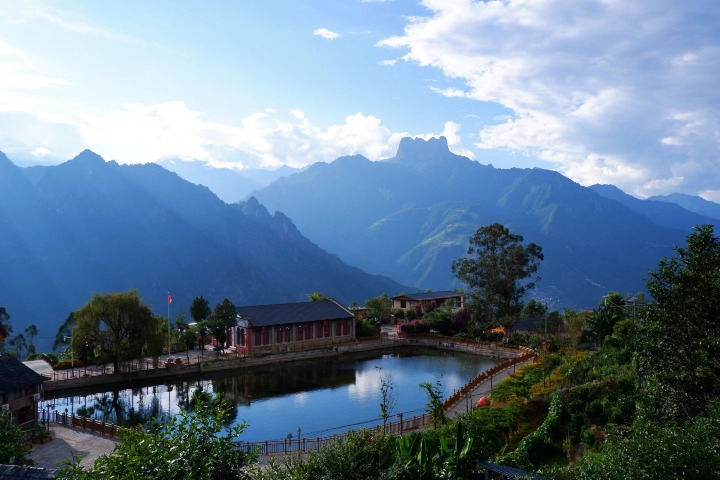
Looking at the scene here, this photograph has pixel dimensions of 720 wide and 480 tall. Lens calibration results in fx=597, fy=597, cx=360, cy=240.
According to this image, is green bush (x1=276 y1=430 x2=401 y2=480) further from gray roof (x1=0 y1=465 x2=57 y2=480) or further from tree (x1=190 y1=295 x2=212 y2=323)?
tree (x1=190 y1=295 x2=212 y2=323)

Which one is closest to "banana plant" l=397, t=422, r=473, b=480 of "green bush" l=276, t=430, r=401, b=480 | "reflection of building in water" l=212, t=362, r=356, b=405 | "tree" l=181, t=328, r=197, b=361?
"green bush" l=276, t=430, r=401, b=480

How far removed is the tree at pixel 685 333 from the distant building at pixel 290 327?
139 ft

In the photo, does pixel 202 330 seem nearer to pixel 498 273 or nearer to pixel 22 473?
pixel 498 273

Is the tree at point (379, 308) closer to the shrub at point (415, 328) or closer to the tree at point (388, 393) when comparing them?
the shrub at point (415, 328)

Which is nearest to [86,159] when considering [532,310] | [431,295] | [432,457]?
[431,295]

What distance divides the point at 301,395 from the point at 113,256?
5416 inches

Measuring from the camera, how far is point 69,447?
95.8 feet

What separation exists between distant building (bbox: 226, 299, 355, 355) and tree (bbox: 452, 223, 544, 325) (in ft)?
45.6

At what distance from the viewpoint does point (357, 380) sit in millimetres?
48469

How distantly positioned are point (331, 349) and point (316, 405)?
59.2ft

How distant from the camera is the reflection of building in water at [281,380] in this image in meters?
44.1

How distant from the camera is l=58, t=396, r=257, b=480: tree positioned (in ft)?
39.2

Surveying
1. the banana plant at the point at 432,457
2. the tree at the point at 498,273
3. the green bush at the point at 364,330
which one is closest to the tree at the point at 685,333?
the banana plant at the point at 432,457

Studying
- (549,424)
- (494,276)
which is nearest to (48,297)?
(494,276)
